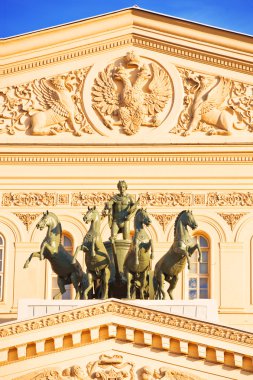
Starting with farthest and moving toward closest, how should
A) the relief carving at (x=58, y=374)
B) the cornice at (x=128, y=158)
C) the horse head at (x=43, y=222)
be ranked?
the cornice at (x=128, y=158) < the horse head at (x=43, y=222) < the relief carving at (x=58, y=374)

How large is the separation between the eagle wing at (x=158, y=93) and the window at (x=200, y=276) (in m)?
3.44

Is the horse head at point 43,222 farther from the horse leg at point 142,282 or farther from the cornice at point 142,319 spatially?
the cornice at point 142,319

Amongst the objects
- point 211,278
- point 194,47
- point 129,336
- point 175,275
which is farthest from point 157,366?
point 194,47

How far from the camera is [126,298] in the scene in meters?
40.3

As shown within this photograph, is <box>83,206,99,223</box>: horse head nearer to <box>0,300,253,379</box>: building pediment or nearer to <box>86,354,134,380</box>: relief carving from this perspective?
<box>0,300,253,379</box>: building pediment

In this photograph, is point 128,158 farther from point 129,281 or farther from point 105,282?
point 129,281

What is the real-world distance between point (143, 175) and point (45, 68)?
366cm

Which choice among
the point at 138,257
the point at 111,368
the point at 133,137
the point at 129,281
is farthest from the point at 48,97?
the point at 111,368

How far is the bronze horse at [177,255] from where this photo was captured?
1586 inches

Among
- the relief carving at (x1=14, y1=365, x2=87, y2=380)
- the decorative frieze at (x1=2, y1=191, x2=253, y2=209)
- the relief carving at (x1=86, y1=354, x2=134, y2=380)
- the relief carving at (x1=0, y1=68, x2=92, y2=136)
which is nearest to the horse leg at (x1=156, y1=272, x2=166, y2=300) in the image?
the relief carving at (x1=86, y1=354, x2=134, y2=380)

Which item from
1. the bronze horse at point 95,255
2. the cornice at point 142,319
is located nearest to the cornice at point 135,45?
the bronze horse at point 95,255

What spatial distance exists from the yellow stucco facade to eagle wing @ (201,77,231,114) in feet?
0.08

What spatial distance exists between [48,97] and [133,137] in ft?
7.60

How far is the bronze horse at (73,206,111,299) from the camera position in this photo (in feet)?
132
